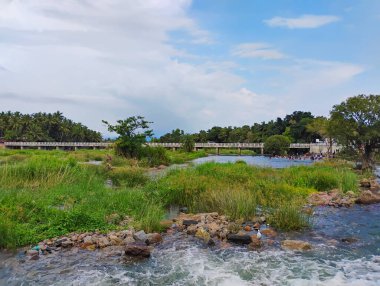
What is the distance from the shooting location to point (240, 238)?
37.3ft

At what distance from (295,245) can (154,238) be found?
441cm

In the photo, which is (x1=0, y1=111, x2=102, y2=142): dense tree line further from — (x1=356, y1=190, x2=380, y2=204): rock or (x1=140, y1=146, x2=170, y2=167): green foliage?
(x1=356, y1=190, x2=380, y2=204): rock

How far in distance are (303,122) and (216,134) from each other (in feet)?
114

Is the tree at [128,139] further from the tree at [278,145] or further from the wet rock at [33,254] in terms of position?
the tree at [278,145]

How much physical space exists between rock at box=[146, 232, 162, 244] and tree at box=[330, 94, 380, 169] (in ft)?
110

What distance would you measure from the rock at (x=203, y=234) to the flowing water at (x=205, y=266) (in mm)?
404

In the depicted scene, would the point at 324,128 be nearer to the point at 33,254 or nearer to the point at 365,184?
the point at 365,184

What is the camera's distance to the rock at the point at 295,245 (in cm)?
1080

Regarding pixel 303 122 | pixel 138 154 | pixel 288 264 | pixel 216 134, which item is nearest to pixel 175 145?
pixel 216 134

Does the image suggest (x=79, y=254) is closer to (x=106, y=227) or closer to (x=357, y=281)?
(x=106, y=227)

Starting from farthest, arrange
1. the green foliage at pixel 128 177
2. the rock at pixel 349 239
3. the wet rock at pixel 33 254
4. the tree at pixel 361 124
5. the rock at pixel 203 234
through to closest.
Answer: the tree at pixel 361 124
the green foliage at pixel 128 177
the rock at pixel 349 239
the rock at pixel 203 234
the wet rock at pixel 33 254

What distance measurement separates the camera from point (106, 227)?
12.0 meters

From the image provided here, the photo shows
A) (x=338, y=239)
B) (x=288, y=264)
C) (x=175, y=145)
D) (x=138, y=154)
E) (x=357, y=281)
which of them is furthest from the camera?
(x=175, y=145)

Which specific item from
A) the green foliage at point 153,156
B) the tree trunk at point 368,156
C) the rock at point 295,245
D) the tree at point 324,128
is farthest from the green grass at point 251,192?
the tree at point 324,128
